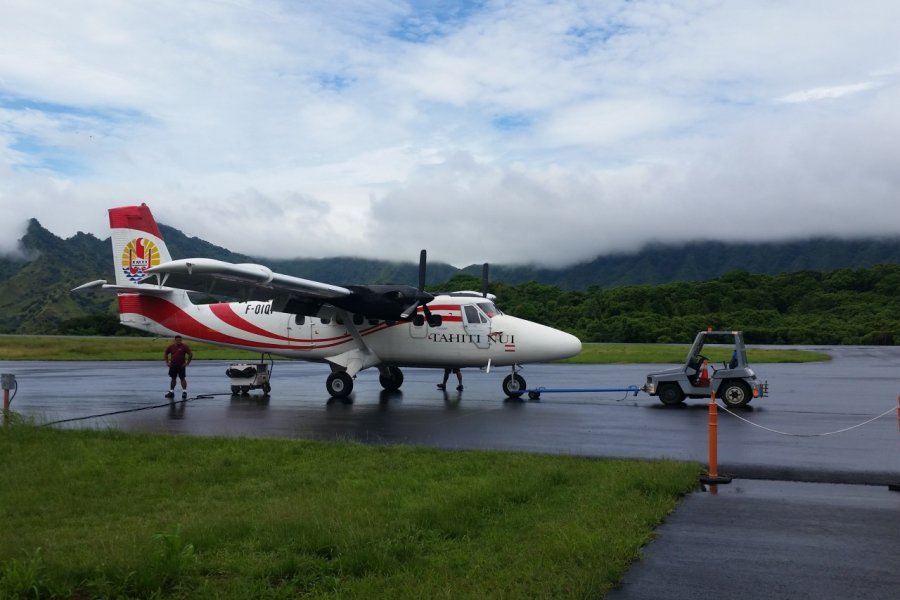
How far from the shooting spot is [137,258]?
2203cm

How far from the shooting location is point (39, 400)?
18.7 meters

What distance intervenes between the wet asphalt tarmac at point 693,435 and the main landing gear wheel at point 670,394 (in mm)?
312

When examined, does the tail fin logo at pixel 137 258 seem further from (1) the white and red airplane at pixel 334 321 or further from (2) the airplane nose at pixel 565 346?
(2) the airplane nose at pixel 565 346

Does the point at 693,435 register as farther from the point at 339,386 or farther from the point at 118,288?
the point at 118,288

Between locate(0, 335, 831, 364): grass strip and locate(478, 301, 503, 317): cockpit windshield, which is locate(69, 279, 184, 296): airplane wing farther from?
locate(0, 335, 831, 364): grass strip

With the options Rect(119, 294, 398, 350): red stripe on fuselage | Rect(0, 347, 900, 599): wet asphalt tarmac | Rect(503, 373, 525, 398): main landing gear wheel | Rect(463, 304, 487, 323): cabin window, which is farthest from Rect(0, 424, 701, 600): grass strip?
Rect(119, 294, 398, 350): red stripe on fuselage

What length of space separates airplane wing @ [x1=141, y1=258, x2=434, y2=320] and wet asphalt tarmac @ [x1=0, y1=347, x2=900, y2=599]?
2509 millimetres

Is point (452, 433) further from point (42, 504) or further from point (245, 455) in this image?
point (42, 504)

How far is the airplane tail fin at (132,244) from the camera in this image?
22.0 metres

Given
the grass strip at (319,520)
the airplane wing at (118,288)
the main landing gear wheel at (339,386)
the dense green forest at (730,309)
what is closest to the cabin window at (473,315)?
the main landing gear wheel at (339,386)

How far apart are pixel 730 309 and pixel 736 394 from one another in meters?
66.4

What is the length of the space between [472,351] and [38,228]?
415 feet

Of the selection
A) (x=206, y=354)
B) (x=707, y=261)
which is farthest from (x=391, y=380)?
(x=707, y=261)

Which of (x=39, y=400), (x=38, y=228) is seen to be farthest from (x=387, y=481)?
(x=38, y=228)
